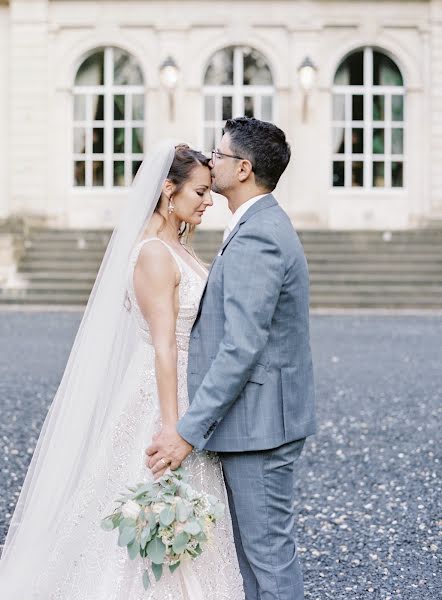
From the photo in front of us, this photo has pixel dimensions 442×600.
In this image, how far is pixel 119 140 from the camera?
1920 cm

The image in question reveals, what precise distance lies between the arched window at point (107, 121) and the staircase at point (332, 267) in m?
1.81

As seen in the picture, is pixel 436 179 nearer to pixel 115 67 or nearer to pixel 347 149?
pixel 347 149

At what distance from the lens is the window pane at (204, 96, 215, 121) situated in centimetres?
1897

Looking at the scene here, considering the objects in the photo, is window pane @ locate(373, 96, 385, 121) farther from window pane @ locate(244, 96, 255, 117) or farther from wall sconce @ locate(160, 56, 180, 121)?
wall sconce @ locate(160, 56, 180, 121)

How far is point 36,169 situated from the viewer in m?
18.6

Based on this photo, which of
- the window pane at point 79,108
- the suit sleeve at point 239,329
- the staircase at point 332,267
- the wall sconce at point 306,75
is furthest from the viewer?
the window pane at point 79,108

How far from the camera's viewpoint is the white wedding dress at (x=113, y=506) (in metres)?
2.99

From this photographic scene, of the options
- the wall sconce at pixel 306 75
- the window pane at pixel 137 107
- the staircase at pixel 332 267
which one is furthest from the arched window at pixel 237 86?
the staircase at pixel 332 267

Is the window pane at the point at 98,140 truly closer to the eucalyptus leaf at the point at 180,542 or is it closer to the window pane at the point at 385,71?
the window pane at the point at 385,71

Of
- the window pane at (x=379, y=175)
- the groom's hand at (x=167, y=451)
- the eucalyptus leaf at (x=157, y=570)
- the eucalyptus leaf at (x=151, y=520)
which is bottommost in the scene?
the eucalyptus leaf at (x=157, y=570)

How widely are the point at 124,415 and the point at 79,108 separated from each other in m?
16.7

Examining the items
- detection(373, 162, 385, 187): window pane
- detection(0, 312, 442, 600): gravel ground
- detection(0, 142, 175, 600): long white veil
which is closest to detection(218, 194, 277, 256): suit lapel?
detection(0, 142, 175, 600): long white veil

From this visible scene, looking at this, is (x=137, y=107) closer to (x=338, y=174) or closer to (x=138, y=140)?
(x=138, y=140)

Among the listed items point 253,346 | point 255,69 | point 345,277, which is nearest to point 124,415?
point 253,346
